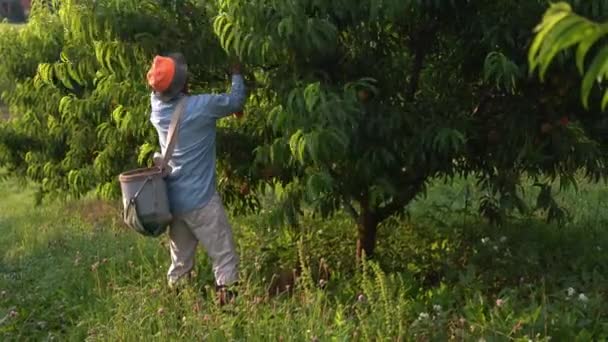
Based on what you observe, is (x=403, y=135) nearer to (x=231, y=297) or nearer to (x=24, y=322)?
(x=231, y=297)

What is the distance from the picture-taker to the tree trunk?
247 inches

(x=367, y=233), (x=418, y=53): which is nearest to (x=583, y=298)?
(x=418, y=53)

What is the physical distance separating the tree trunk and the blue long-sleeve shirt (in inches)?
51.9

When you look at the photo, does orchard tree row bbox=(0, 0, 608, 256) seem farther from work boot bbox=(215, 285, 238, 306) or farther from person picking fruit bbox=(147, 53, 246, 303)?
work boot bbox=(215, 285, 238, 306)

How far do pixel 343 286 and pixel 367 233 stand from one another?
752 mm

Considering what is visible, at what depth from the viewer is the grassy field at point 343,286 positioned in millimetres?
4590

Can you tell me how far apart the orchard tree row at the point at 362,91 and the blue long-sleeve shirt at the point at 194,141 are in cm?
24

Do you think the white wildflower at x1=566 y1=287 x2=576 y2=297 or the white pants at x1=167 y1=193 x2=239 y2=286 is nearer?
the white wildflower at x1=566 y1=287 x2=576 y2=297

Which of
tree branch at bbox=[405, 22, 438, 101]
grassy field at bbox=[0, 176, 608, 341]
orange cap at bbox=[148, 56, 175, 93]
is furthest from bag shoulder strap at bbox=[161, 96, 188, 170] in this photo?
tree branch at bbox=[405, 22, 438, 101]

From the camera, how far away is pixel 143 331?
4.72 metres

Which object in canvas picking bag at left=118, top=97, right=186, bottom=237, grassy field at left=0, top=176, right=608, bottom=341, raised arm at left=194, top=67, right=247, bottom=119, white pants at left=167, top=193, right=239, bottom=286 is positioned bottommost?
grassy field at left=0, top=176, right=608, bottom=341

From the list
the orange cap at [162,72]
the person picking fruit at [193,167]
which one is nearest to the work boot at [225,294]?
the person picking fruit at [193,167]

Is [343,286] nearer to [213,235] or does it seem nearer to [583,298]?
[213,235]

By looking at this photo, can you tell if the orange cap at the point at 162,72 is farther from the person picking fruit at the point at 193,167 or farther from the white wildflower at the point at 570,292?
the white wildflower at the point at 570,292
